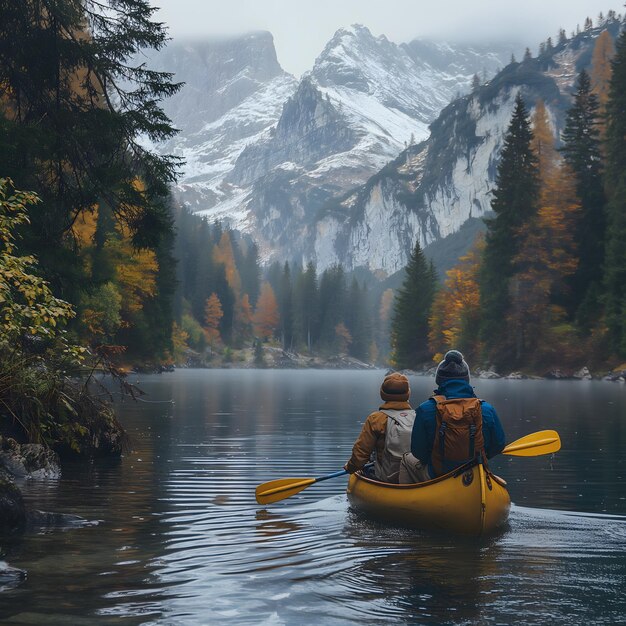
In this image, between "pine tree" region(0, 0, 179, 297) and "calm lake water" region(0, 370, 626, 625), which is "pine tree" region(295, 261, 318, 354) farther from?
"calm lake water" region(0, 370, 626, 625)

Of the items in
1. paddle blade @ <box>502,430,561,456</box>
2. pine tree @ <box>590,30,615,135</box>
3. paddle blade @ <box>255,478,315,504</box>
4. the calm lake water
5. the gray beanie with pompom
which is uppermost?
pine tree @ <box>590,30,615,135</box>

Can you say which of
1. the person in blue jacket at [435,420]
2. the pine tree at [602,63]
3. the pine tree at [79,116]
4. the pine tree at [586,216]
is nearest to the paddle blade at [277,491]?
the person in blue jacket at [435,420]

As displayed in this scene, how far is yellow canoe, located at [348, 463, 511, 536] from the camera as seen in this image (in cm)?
1062

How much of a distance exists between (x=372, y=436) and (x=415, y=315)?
83178 millimetres

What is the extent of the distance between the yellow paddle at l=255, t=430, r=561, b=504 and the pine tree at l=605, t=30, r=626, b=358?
150ft

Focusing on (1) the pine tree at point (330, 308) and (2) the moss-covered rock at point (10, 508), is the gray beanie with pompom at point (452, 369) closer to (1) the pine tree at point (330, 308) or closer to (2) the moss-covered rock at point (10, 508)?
(2) the moss-covered rock at point (10, 508)

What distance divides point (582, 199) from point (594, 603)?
65570mm

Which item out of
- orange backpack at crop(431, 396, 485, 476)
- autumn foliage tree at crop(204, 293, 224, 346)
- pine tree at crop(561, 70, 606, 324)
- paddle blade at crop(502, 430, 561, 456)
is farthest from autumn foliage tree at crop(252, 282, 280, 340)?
orange backpack at crop(431, 396, 485, 476)

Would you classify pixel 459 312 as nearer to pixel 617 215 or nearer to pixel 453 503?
pixel 617 215

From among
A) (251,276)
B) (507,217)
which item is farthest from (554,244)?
(251,276)

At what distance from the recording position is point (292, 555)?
33.3 ft

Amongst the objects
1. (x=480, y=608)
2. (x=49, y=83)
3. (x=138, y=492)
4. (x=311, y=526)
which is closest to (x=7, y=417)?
(x=138, y=492)

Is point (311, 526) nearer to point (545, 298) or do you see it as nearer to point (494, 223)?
point (545, 298)

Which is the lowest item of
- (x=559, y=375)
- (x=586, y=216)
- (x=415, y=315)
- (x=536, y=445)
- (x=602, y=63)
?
(x=536, y=445)
